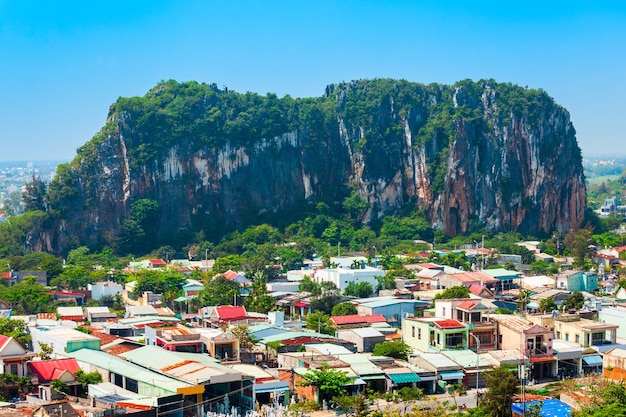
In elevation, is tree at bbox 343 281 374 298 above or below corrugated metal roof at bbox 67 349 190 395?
below

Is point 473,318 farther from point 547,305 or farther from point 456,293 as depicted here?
point 547,305

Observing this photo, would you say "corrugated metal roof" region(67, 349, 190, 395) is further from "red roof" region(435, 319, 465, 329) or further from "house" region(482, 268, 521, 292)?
→ "house" region(482, 268, 521, 292)

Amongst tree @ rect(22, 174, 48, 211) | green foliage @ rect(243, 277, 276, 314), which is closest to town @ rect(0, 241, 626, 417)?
green foliage @ rect(243, 277, 276, 314)

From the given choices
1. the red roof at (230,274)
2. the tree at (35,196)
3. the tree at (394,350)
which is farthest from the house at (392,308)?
the tree at (35,196)

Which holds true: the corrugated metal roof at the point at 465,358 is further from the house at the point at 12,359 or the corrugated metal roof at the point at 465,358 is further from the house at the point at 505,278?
the house at the point at 505,278

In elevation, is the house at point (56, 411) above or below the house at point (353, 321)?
above

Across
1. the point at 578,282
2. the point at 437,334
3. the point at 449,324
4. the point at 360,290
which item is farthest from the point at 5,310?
the point at 578,282

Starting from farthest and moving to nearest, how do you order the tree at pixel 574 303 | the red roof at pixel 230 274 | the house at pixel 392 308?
the red roof at pixel 230 274 < the house at pixel 392 308 < the tree at pixel 574 303
